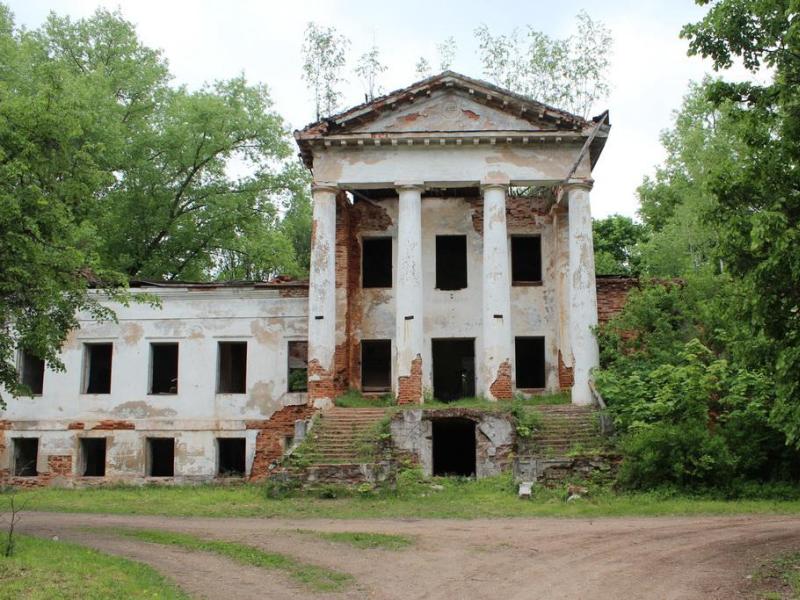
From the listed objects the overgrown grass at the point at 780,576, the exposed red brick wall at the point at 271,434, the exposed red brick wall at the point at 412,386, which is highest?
the exposed red brick wall at the point at 412,386

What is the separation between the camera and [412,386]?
71.7 feet

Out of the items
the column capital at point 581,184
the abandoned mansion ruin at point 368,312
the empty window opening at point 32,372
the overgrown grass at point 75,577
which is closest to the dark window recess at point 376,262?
the abandoned mansion ruin at point 368,312

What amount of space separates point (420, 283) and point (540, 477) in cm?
739

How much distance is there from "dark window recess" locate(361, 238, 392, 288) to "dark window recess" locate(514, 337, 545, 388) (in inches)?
184

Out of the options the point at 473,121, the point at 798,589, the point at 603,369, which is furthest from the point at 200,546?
the point at 473,121

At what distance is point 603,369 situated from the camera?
72.5 feet

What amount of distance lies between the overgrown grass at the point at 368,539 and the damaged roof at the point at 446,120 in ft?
43.5

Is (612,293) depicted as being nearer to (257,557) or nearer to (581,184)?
(581,184)

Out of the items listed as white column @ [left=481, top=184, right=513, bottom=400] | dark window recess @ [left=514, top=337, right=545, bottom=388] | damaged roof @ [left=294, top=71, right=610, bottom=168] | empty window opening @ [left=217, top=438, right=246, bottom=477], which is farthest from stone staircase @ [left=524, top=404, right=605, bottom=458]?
empty window opening @ [left=217, top=438, right=246, bottom=477]

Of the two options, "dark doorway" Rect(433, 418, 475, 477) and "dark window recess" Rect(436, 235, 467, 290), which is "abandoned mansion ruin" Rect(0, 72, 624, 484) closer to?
"dark window recess" Rect(436, 235, 467, 290)

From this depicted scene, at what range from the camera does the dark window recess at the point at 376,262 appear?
2545 cm

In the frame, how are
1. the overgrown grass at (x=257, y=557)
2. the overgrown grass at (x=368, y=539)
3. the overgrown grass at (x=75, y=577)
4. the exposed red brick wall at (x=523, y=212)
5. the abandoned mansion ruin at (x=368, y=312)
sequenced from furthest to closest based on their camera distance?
1. the exposed red brick wall at (x=523, y=212)
2. the abandoned mansion ruin at (x=368, y=312)
3. the overgrown grass at (x=368, y=539)
4. the overgrown grass at (x=257, y=557)
5. the overgrown grass at (x=75, y=577)

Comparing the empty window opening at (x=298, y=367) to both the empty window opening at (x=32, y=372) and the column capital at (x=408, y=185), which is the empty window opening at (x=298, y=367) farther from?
the empty window opening at (x=32, y=372)

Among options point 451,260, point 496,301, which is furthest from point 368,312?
point 496,301
